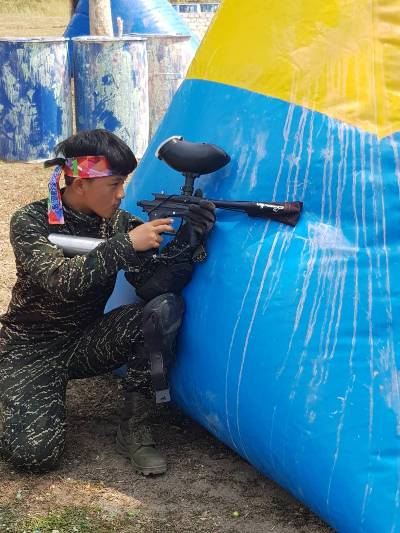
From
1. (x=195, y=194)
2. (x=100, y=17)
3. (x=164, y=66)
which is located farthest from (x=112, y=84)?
(x=195, y=194)

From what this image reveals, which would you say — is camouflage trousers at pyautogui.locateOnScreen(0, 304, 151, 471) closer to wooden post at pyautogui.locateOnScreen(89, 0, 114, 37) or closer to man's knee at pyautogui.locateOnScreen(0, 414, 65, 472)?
man's knee at pyautogui.locateOnScreen(0, 414, 65, 472)

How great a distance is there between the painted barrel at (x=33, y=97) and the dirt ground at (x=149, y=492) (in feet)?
18.5

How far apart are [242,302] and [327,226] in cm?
36

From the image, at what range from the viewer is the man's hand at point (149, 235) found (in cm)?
319

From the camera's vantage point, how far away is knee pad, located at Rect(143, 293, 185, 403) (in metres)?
3.19

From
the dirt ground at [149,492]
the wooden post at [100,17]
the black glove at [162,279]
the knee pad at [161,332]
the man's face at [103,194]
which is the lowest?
the dirt ground at [149,492]

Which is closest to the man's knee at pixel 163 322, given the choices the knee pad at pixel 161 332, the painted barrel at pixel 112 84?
the knee pad at pixel 161 332

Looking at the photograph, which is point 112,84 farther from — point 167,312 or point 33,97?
Answer: point 167,312

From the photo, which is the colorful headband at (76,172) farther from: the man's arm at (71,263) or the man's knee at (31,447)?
→ the man's knee at (31,447)

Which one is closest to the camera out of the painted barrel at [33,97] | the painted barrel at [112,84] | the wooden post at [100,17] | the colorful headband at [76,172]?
the colorful headband at [76,172]

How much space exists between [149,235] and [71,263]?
0.28 m

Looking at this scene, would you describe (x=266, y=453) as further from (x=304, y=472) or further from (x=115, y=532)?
(x=115, y=532)

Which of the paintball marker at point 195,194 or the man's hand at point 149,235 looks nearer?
Result: the paintball marker at point 195,194

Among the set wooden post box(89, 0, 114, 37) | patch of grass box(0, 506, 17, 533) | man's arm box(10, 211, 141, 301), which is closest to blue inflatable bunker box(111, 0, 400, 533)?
man's arm box(10, 211, 141, 301)
